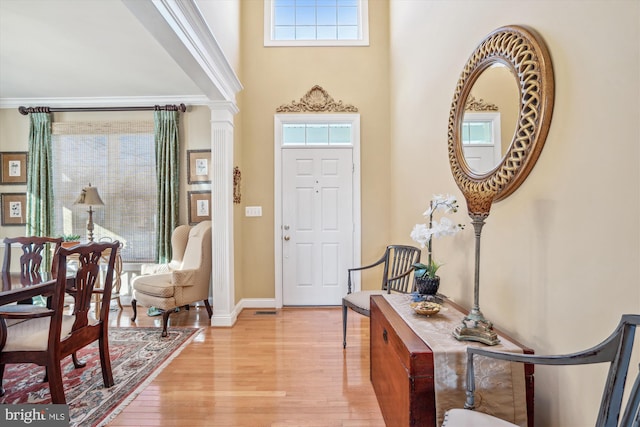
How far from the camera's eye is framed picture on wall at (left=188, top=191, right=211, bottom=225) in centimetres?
400

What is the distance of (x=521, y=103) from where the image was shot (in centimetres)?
135

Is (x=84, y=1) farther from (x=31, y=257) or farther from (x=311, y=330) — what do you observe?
(x=311, y=330)

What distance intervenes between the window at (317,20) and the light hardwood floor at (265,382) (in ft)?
11.8

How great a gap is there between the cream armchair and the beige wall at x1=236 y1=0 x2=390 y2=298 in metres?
0.59

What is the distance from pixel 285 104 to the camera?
3.89 m

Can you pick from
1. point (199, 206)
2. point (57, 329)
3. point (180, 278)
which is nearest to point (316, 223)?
point (199, 206)

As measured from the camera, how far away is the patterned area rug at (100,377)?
6.18 feet

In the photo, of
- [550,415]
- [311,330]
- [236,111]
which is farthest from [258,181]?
[550,415]

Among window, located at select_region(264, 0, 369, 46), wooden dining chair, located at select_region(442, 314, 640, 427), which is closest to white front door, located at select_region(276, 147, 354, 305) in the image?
window, located at select_region(264, 0, 369, 46)

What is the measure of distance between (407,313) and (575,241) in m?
0.85

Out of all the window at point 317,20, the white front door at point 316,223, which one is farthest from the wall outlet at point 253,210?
the window at point 317,20

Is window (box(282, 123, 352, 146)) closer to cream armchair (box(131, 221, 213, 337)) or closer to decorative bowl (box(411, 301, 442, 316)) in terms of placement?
cream armchair (box(131, 221, 213, 337))

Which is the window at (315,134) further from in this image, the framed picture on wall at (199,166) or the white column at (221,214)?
the framed picture on wall at (199,166)

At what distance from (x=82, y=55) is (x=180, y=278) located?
95.8 inches
